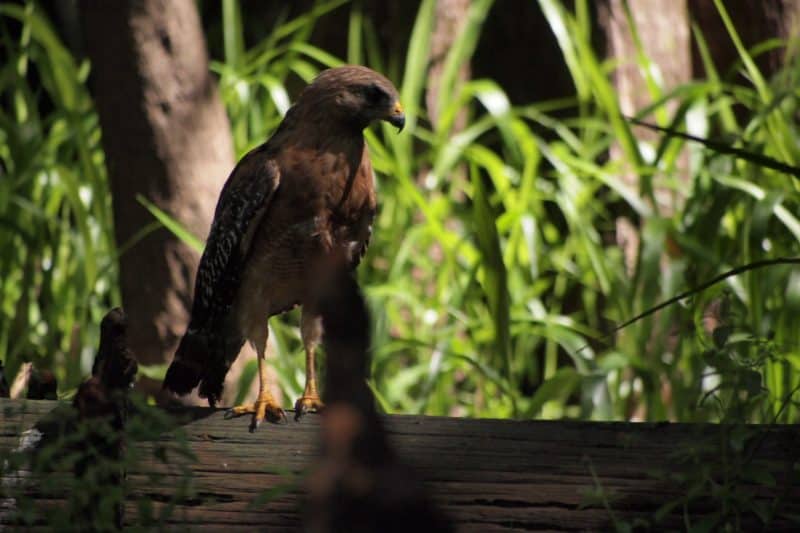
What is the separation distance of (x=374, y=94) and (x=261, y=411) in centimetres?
106

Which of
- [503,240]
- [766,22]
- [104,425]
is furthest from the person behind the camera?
[766,22]

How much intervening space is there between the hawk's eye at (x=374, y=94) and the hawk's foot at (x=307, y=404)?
2.76 ft

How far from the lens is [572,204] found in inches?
218

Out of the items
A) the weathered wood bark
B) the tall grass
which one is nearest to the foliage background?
the tall grass

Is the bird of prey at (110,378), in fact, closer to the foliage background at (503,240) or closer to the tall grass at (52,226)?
the foliage background at (503,240)

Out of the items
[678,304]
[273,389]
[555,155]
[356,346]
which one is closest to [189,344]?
[273,389]

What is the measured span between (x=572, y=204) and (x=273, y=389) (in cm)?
134

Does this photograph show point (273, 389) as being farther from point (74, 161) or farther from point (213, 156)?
point (74, 161)

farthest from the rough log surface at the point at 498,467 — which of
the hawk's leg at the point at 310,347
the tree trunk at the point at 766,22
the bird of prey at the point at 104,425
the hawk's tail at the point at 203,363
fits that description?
the tree trunk at the point at 766,22

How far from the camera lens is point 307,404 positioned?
4.07 metres

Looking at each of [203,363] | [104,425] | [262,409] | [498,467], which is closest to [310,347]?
[203,363]

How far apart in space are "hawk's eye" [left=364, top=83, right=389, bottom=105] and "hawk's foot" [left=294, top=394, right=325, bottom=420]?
84 cm

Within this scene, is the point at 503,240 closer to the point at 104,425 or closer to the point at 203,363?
the point at 203,363

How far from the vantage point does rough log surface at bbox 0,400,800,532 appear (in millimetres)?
2820
